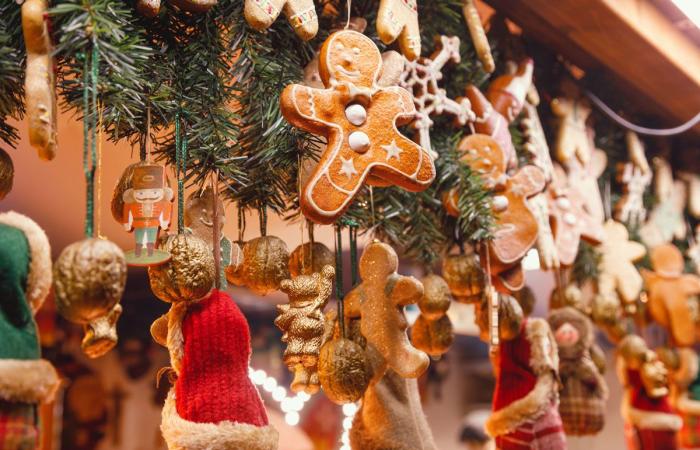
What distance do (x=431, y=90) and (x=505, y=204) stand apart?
218 mm

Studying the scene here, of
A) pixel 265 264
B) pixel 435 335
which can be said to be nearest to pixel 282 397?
pixel 435 335

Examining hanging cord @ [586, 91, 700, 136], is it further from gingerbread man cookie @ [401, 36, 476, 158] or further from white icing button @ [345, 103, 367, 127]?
white icing button @ [345, 103, 367, 127]

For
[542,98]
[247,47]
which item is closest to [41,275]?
[247,47]

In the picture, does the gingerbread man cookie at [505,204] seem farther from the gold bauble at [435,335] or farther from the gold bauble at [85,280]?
the gold bauble at [85,280]

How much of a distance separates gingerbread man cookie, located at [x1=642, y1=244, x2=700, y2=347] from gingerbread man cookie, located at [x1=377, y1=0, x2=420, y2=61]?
101cm

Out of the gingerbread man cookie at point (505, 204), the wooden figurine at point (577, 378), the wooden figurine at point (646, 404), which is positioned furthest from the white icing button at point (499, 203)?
the wooden figurine at point (646, 404)

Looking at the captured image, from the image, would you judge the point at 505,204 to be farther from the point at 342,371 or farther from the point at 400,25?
the point at 342,371

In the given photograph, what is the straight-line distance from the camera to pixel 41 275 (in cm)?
77

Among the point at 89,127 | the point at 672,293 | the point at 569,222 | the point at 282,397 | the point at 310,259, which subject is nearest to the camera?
the point at 89,127

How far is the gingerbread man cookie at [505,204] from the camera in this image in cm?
128

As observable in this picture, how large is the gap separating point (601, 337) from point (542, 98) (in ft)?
5.49

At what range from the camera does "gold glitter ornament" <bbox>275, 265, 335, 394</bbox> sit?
95 centimetres

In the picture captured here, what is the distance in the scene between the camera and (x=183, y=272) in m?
0.86

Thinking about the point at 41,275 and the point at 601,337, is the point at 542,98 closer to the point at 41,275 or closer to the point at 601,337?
the point at 41,275
